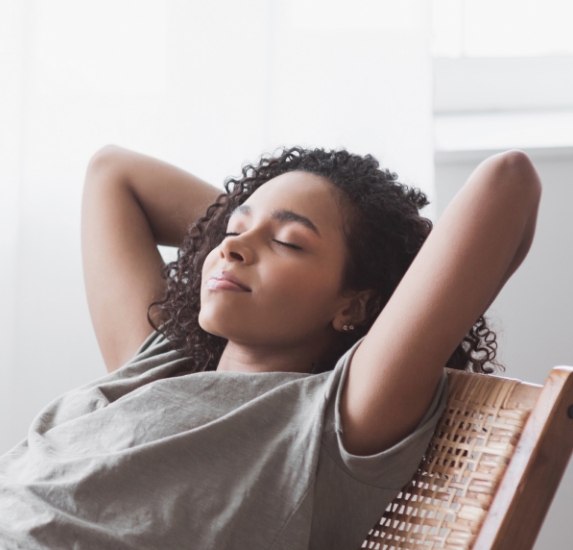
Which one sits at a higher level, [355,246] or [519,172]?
[519,172]

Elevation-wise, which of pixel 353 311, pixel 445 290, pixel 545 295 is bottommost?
pixel 545 295

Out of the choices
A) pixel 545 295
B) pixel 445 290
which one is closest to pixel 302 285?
pixel 445 290

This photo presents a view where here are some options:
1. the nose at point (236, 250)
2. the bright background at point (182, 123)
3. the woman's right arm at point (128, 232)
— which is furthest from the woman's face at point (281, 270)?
the bright background at point (182, 123)

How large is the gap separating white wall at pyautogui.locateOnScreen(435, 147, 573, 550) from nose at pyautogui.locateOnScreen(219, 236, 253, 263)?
75cm

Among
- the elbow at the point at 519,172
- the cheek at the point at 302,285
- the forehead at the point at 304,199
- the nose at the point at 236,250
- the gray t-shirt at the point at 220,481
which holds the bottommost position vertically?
the gray t-shirt at the point at 220,481

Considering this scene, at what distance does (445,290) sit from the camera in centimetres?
68

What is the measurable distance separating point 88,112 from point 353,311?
0.89 metres

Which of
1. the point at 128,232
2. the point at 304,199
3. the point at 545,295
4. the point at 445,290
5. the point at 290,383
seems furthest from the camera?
the point at 545,295

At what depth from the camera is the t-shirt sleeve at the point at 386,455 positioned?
2.36 ft

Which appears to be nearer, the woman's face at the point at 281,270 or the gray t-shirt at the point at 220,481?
the gray t-shirt at the point at 220,481

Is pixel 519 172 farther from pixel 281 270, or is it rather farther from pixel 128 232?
pixel 128 232

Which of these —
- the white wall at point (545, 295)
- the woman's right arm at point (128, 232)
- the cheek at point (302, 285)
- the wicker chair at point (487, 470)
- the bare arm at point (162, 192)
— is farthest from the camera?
the white wall at point (545, 295)

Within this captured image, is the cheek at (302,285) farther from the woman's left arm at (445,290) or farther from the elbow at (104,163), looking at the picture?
the elbow at (104,163)

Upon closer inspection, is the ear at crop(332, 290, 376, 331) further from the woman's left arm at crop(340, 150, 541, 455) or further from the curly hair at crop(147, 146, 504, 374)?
the woman's left arm at crop(340, 150, 541, 455)
